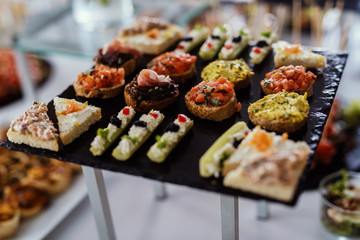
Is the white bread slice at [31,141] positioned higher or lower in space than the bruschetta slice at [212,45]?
lower

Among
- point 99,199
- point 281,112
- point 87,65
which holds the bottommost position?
point 87,65

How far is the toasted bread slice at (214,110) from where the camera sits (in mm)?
2840

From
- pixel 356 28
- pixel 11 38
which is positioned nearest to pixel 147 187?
pixel 11 38

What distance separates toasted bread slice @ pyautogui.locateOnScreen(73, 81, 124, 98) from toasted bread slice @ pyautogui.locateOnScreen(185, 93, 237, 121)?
1.99ft

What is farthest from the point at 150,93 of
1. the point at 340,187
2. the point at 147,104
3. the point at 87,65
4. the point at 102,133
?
the point at 87,65

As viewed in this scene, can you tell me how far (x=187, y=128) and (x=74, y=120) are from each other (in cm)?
74

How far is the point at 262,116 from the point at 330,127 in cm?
211

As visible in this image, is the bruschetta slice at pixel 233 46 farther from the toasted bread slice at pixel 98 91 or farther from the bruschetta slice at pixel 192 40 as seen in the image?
the toasted bread slice at pixel 98 91

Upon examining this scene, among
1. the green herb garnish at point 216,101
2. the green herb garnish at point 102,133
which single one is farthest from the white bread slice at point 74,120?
the green herb garnish at point 216,101

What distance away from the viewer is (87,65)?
6125mm

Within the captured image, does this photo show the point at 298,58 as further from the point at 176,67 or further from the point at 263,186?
the point at 263,186

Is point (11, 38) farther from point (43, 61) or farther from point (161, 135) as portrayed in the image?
point (161, 135)

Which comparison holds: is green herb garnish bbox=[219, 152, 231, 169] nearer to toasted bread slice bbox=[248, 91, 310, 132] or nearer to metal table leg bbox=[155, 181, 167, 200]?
toasted bread slice bbox=[248, 91, 310, 132]

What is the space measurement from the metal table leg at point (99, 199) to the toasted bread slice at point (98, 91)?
0.67 m
